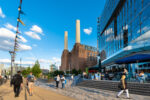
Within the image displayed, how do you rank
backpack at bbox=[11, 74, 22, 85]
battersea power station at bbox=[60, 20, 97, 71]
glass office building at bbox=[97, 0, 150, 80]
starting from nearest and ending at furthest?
backpack at bbox=[11, 74, 22, 85], glass office building at bbox=[97, 0, 150, 80], battersea power station at bbox=[60, 20, 97, 71]

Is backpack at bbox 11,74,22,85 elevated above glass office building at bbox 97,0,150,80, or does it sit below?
below

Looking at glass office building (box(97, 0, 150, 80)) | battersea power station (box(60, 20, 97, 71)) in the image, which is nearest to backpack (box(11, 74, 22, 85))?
glass office building (box(97, 0, 150, 80))

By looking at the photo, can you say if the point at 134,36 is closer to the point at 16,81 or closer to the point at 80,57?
the point at 16,81

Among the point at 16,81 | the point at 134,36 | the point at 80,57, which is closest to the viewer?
the point at 16,81

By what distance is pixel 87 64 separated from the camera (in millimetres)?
114375

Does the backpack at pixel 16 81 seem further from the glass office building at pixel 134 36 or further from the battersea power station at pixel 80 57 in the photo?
the battersea power station at pixel 80 57

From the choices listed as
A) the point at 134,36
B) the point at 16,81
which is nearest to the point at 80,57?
the point at 134,36

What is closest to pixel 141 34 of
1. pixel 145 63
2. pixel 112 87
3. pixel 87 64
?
pixel 145 63

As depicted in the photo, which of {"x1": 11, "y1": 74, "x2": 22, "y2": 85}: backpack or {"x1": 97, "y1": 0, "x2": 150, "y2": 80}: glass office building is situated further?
{"x1": 97, "y1": 0, "x2": 150, "y2": 80}: glass office building

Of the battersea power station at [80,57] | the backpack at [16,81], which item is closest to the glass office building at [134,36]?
the backpack at [16,81]

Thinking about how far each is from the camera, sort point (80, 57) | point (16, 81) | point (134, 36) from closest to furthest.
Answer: point (16, 81)
point (134, 36)
point (80, 57)

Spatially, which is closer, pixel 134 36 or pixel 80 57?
pixel 134 36

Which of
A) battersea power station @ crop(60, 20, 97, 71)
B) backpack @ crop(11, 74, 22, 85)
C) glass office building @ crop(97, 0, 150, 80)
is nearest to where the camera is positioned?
backpack @ crop(11, 74, 22, 85)

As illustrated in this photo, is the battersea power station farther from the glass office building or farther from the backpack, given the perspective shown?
the backpack
